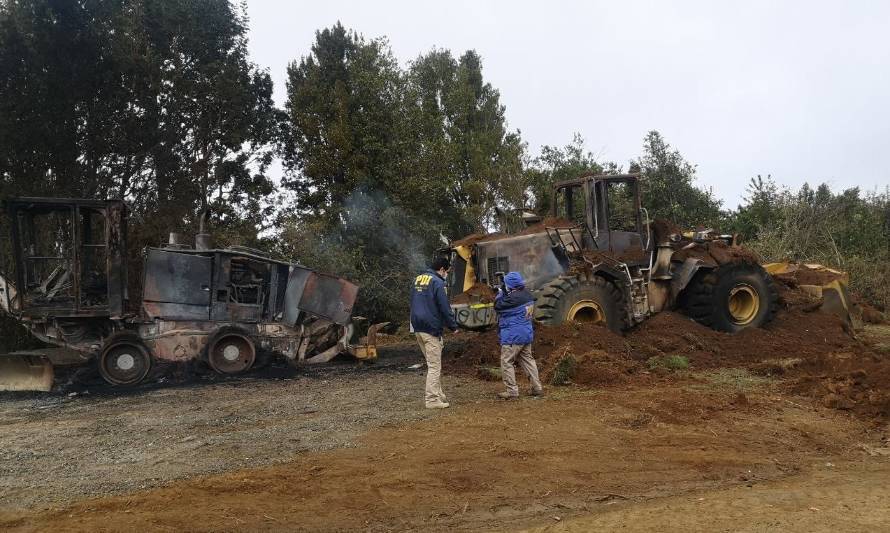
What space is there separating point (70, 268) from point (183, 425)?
523 centimetres

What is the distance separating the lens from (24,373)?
9992mm

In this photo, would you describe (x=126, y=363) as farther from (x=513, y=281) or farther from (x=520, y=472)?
(x=520, y=472)

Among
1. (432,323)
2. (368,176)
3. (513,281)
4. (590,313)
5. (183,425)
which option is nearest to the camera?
(183,425)

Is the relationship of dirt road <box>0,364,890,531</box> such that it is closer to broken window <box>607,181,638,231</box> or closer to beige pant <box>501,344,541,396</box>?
beige pant <box>501,344,541,396</box>

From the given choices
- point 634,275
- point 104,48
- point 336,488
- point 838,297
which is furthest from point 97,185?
point 838,297

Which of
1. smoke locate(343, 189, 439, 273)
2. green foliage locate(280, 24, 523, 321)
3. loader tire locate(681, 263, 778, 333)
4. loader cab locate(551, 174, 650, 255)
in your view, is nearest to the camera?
loader tire locate(681, 263, 778, 333)

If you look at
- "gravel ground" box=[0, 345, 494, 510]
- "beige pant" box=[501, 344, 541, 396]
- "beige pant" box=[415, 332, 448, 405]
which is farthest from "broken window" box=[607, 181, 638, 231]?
"beige pant" box=[415, 332, 448, 405]

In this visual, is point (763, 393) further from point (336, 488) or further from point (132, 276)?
point (132, 276)

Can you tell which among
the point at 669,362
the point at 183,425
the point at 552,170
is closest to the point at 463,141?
the point at 552,170

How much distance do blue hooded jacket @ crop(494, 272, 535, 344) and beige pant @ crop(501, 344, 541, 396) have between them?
0.09m

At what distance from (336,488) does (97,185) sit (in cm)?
1472

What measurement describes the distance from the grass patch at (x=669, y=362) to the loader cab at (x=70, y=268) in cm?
811

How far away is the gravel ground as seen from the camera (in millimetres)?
5301

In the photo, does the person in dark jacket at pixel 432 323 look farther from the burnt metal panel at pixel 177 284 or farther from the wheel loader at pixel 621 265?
the burnt metal panel at pixel 177 284
